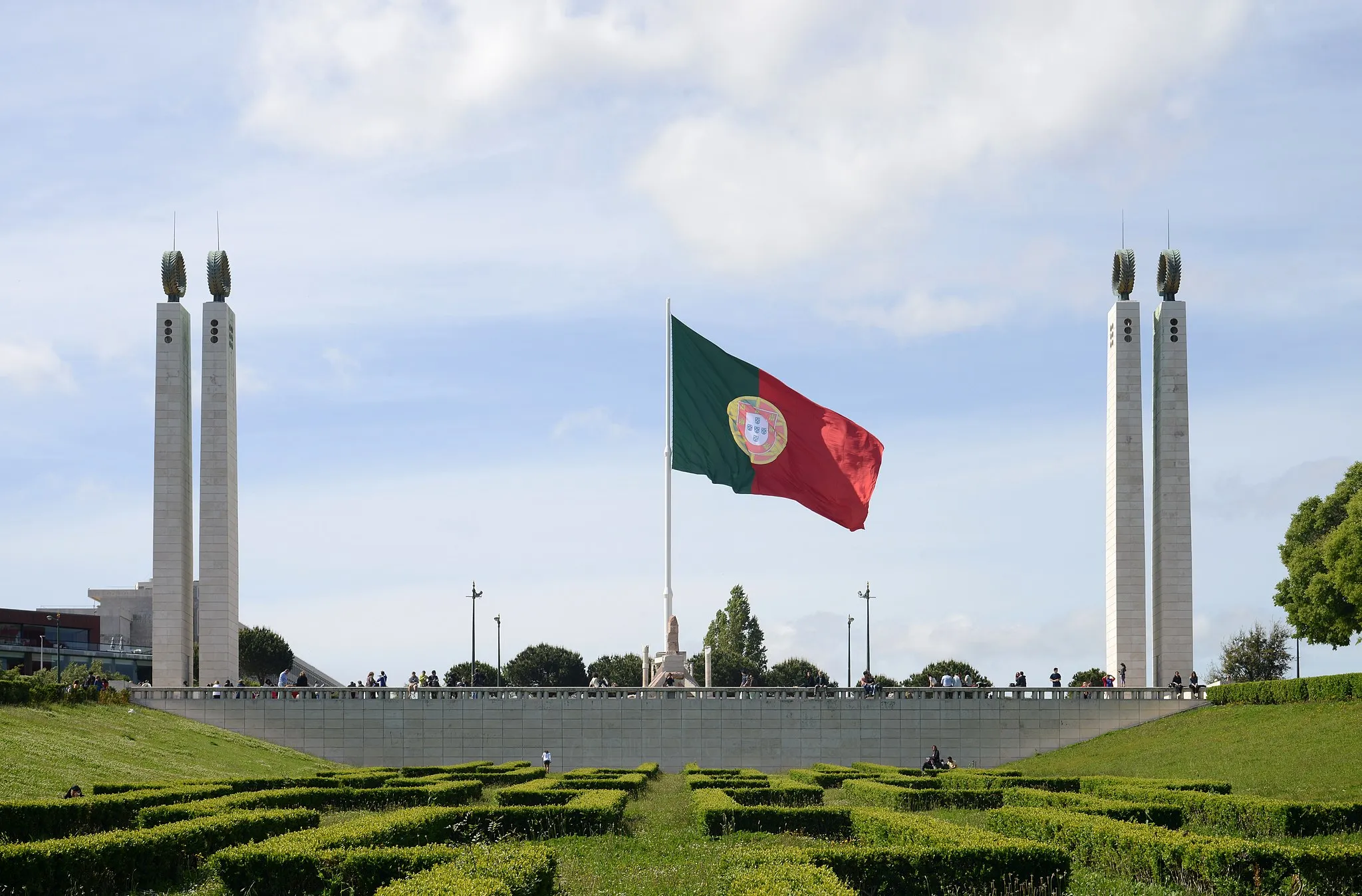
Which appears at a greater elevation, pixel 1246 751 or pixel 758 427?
pixel 758 427

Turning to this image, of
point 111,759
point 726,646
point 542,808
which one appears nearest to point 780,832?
point 542,808

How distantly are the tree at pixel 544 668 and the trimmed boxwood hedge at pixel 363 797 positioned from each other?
81904mm

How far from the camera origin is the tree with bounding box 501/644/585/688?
11169cm

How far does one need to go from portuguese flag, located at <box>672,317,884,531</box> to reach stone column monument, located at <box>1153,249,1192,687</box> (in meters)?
21.0

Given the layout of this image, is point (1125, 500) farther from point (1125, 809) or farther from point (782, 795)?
point (1125, 809)

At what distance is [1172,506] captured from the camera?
199ft

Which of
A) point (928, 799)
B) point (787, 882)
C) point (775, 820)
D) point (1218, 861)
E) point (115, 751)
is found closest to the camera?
point (787, 882)

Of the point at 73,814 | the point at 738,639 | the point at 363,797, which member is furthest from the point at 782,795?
the point at 738,639

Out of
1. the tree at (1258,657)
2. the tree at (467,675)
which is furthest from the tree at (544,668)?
the tree at (1258,657)

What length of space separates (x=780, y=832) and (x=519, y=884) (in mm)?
9837

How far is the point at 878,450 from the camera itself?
45.5 meters

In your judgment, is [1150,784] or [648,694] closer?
[1150,784]

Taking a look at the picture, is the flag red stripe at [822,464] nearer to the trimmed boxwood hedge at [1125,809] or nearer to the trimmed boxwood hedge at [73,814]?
the trimmed boxwood hedge at [1125,809]

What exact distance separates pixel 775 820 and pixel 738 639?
3128 inches
